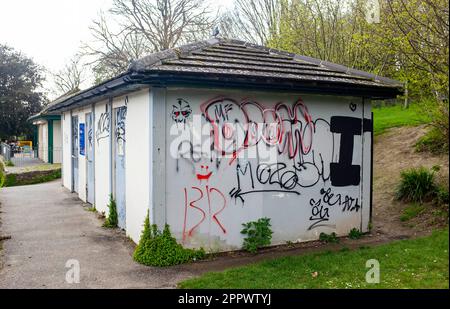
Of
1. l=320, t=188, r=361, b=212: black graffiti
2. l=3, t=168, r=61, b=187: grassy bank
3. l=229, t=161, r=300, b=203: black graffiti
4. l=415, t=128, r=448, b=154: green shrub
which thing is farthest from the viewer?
l=3, t=168, r=61, b=187: grassy bank

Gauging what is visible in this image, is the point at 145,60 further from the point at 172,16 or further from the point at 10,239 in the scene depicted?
the point at 172,16

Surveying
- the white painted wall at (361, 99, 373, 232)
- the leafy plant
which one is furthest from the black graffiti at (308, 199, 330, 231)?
the white painted wall at (361, 99, 373, 232)

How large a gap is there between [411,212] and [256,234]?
4.06 m

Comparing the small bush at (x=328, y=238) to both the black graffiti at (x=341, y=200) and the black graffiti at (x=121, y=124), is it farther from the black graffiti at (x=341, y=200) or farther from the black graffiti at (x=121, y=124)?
the black graffiti at (x=121, y=124)

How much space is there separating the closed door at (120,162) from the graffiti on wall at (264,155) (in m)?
2.18

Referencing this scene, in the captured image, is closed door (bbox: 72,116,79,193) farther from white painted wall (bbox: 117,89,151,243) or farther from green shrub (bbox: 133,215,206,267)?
green shrub (bbox: 133,215,206,267)

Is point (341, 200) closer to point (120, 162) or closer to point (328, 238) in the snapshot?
point (328, 238)

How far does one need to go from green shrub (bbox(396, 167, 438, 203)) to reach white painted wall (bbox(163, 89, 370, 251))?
2.01 metres

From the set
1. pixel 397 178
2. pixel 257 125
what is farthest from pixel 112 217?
pixel 397 178

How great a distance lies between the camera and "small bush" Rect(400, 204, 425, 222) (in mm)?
9570

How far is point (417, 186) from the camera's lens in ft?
33.7

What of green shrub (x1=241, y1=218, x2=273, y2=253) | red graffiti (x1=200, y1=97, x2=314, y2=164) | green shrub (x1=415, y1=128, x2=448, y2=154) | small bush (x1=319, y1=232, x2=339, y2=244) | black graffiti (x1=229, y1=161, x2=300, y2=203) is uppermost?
red graffiti (x1=200, y1=97, x2=314, y2=164)
